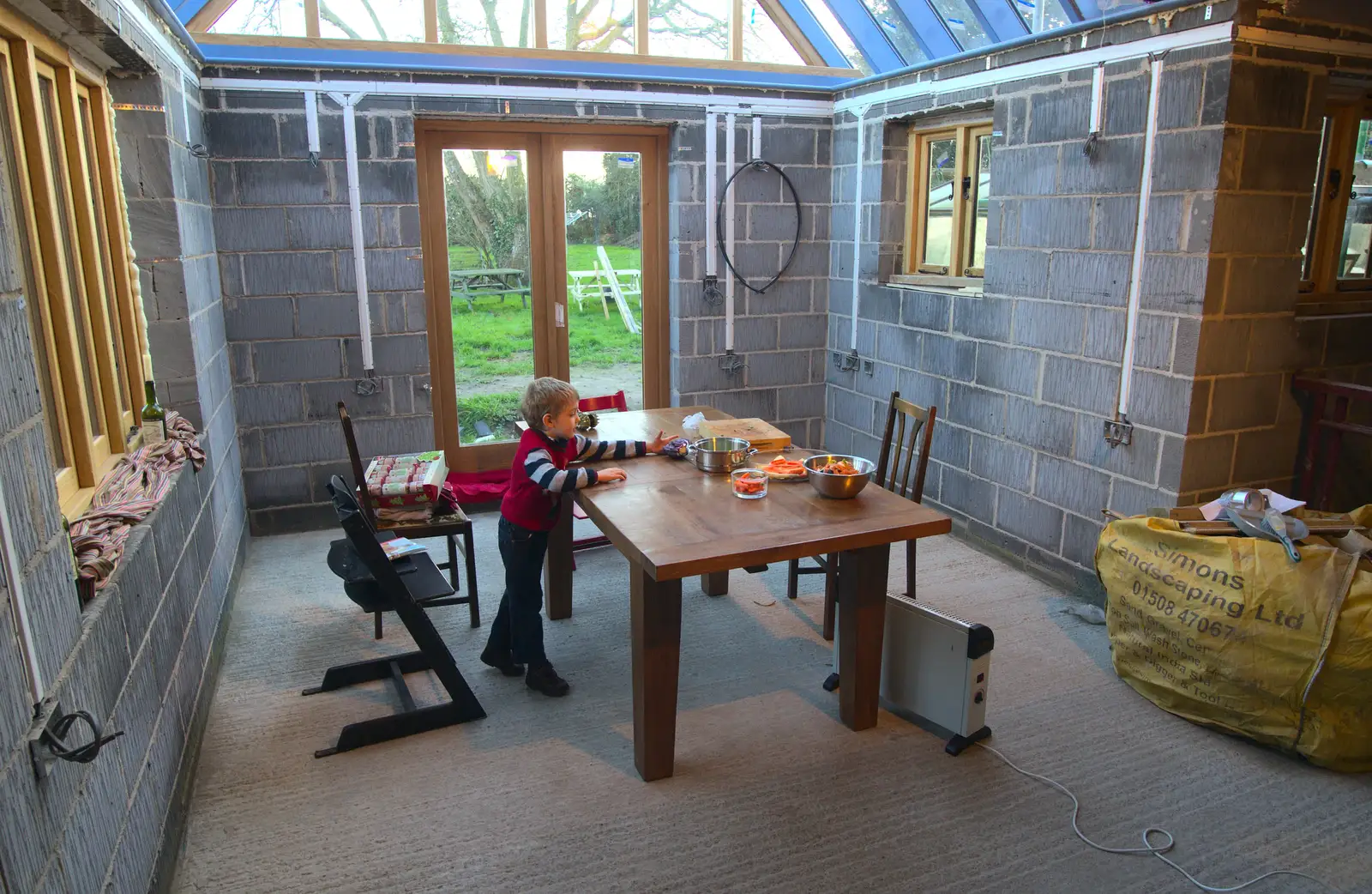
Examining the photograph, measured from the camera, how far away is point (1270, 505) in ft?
9.78

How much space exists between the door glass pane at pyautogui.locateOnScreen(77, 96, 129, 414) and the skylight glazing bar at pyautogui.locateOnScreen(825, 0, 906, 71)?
141 inches

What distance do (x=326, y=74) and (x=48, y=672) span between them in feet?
11.9

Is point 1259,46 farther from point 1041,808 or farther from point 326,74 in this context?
point 326,74

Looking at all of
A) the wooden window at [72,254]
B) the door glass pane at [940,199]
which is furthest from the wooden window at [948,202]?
the wooden window at [72,254]

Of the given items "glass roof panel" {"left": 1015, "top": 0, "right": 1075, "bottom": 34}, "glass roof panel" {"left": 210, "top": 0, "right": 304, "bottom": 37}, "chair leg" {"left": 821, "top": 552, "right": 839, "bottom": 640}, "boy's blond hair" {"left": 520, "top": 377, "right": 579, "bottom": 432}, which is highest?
"glass roof panel" {"left": 210, "top": 0, "right": 304, "bottom": 37}

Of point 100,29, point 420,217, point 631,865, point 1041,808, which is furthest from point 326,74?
point 1041,808

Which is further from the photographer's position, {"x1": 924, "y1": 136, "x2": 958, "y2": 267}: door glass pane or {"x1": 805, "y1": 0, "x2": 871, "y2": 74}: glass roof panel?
{"x1": 805, "y1": 0, "x2": 871, "y2": 74}: glass roof panel

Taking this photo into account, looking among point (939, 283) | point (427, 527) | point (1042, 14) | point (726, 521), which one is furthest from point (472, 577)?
point (1042, 14)

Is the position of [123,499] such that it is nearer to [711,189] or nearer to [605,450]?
[605,450]

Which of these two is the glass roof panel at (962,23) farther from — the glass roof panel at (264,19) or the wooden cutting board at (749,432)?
the glass roof panel at (264,19)

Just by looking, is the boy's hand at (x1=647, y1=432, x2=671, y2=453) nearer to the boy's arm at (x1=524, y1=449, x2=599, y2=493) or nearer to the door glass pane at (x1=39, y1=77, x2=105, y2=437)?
the boy's arm at (x1=524, y1=449, x2=599, y2=493)

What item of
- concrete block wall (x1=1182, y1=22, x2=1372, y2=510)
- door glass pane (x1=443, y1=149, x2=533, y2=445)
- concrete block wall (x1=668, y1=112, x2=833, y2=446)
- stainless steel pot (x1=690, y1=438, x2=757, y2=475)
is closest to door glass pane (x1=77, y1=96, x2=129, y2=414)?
stainless steel pot (x1=690, y1=438, x2=757, y2=475)

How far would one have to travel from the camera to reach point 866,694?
278 centimetres

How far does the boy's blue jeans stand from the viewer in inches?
116
